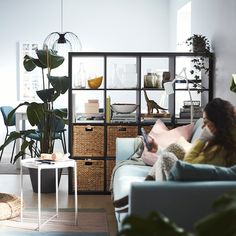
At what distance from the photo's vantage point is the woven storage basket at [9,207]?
440 centimetres

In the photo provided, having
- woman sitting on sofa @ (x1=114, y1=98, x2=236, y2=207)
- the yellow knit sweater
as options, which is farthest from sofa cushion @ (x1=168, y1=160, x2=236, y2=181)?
the yellow knit sweater

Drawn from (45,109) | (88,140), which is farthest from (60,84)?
(88,140)

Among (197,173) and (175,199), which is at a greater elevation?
(197,173)

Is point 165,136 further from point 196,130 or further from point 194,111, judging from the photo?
point 194,111

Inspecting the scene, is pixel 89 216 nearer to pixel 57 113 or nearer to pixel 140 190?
pixel 57 113

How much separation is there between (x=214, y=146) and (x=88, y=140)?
7.71 ft

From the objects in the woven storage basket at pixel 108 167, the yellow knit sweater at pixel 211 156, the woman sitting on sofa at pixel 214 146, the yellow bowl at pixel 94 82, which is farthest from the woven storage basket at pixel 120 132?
the yellow knit sweater at pixel 211 156

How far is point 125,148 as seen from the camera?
16.4 feet

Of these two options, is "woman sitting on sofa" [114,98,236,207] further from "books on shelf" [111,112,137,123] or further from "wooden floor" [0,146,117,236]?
"books on shelf" [111,112,137,123]

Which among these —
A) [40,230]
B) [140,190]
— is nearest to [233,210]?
[140,190]

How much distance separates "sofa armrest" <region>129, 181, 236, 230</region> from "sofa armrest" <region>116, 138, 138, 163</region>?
2.22 metres

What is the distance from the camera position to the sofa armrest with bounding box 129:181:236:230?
2.74 metres

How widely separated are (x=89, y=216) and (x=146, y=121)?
1304 millimetres

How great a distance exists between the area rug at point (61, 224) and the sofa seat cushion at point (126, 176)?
0.36 metres
